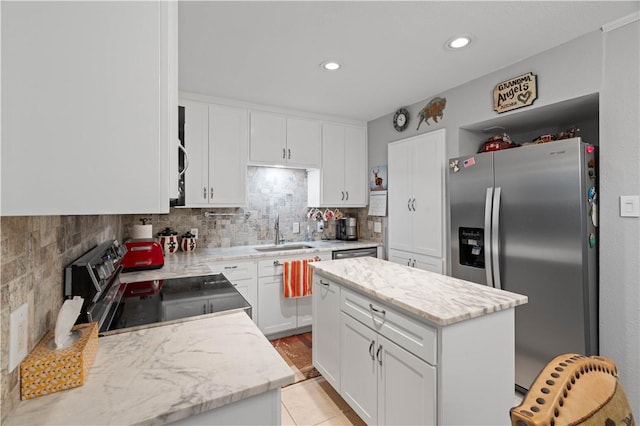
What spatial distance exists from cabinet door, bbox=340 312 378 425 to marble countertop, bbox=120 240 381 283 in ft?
3.37

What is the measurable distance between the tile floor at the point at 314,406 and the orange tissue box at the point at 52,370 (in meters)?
1.49

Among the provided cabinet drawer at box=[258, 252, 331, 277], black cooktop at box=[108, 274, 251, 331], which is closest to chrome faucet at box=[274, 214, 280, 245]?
cabinet drawer at box=[258, 252, 331, 277]

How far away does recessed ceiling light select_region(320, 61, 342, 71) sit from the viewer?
2.34 m

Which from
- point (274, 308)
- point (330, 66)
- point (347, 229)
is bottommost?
point (274, 308)

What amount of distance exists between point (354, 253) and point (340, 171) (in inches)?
41.3

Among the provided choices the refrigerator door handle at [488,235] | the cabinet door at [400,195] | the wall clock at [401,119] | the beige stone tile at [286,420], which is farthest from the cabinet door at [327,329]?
the wall clock at [401,119]

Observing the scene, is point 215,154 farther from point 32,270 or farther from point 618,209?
point 618,209

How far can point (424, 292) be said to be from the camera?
162cm

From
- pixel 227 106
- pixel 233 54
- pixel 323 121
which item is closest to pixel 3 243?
pixel 233 54

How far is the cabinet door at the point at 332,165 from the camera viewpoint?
3734 millimetres

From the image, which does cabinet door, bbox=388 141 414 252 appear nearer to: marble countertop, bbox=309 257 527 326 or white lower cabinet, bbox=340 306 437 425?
marble countertop, bbox=309 257 527 326

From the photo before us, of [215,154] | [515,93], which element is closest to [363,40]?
[515,93]

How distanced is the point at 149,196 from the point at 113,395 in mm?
505

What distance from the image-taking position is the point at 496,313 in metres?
1.46
